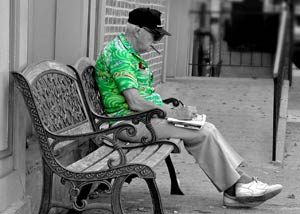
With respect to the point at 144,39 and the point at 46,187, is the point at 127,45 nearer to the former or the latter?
the point at 144,39

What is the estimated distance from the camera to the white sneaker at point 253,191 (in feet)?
14.9

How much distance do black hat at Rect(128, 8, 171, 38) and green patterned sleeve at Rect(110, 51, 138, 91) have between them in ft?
0.78

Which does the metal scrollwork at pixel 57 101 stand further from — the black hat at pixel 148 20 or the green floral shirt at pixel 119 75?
the black hat at pixel 148 20

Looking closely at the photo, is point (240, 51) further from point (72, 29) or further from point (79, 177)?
point (72, 29)

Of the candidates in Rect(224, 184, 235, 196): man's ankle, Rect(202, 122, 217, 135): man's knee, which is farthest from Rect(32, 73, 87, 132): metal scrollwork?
Rect(224, 184, 235, 196): man's ankle

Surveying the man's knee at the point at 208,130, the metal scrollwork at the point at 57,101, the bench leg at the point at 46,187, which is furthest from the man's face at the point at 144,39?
the bench leg at the point at 46,187

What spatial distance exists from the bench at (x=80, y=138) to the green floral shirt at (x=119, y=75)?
0.37ft

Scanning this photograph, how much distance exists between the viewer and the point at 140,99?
166 inches

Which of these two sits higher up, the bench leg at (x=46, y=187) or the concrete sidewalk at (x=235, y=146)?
the bench leg at (x=46, y=187)

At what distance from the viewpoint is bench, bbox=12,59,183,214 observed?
333cm

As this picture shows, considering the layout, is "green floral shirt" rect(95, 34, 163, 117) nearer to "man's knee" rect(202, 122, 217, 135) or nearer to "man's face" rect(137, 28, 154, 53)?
"man's face" rect(137, 28, 154, 53)

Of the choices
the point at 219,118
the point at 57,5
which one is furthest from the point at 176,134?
the point at 219,118

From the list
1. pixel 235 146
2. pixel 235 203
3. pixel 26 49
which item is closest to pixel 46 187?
pixel 26 49

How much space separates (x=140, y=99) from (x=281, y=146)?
11.2 ft
